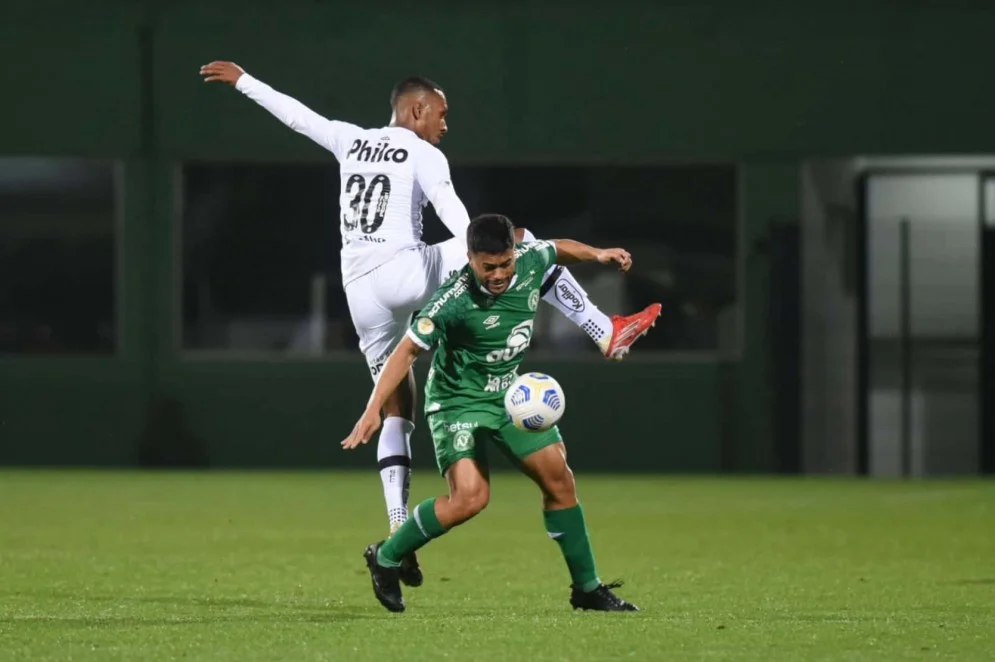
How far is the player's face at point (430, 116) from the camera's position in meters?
9.63

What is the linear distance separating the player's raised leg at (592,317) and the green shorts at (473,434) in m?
0.90

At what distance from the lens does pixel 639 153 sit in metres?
19.3

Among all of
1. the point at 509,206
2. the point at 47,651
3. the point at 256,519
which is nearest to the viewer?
the point at 47,651

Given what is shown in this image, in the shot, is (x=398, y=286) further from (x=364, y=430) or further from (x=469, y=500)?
(x=364, y=430)

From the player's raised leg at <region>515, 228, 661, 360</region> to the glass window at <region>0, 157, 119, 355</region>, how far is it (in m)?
11.4

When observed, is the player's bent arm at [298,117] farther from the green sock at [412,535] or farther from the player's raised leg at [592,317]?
the green sock at [412,535]

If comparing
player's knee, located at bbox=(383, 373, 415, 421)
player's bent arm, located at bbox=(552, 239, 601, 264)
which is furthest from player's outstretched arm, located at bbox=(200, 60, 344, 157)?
player's bent arm, located at bbox=(552, 239, 601, 264)

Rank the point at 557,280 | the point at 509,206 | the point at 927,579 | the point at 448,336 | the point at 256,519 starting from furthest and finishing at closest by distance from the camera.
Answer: the point at 509,206 < the point at 256,519 < the point at 927,579 < the point at 557,280 < the point at 448,336

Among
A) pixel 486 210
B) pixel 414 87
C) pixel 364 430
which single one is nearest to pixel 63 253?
pixel 486 210

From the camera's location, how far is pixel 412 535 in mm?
8312

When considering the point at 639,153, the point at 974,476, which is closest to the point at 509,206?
the point at 639,153

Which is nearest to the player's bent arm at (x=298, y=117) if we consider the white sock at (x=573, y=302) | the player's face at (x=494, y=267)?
the white sock at (x=573, y=302)

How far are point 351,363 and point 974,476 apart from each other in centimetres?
611

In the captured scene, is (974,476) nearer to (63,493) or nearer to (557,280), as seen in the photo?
(63,493)
